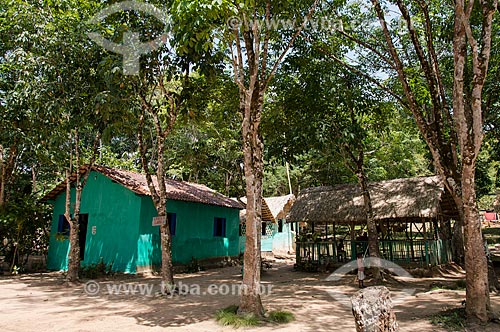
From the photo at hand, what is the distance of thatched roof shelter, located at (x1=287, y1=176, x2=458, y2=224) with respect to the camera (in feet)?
45.8

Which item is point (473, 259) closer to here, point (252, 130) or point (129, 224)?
point (252, 130)

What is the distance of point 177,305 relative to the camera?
8602 mm

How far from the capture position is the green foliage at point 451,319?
6.36m

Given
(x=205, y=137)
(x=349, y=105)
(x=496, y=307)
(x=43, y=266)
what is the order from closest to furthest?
(x=496, y=307) → (x=349, y=105) → (x=43, y=266) → (x=205, y=137)

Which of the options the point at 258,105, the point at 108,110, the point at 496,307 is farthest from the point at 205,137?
the point at 496,307

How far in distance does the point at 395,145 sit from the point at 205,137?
1086 cm

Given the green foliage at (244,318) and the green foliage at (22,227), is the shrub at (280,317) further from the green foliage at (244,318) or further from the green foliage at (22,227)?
the green foliage at (22,227)

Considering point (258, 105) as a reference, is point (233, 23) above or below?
above

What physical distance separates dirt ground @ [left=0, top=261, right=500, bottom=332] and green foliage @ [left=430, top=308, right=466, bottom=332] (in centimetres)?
18

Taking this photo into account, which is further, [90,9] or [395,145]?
[395,145]

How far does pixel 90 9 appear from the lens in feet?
36.4

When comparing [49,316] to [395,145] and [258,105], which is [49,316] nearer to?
[258,105]

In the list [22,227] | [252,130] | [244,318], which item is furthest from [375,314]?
[22,227]

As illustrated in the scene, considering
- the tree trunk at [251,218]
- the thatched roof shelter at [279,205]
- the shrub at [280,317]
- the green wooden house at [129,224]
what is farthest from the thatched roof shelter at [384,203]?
the tree trunk at [251,218]
